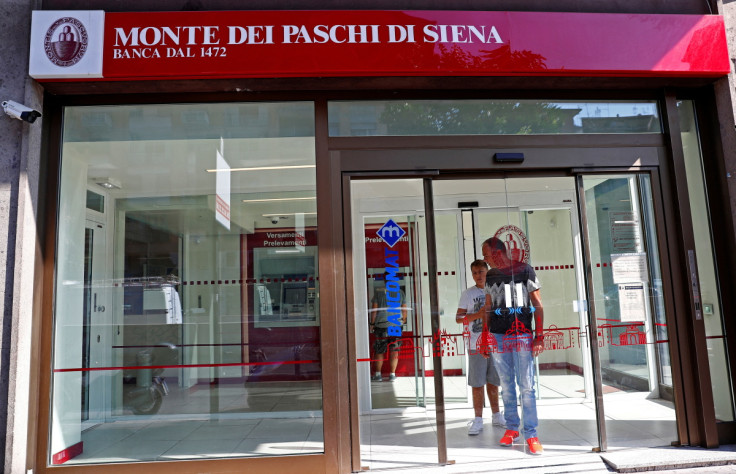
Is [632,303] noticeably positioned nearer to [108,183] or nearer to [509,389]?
[509,389]

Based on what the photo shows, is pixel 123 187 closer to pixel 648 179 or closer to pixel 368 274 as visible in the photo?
pixel 368 274

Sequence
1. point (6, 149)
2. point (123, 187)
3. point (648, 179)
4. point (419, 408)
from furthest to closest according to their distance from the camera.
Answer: point (419, 408), point (123, 187), point (648, 179), point (6, 149)

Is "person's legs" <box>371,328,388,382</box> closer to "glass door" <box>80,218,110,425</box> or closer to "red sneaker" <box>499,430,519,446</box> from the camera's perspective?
"red sneaker" <box>499,430,519,446</box>

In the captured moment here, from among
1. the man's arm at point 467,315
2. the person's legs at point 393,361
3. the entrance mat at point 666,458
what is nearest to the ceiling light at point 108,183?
the person's legs at point 393,361

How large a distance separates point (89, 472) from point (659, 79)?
209 inches

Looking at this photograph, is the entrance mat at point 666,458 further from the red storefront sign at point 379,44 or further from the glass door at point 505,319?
the red storefront sign at point 379,44

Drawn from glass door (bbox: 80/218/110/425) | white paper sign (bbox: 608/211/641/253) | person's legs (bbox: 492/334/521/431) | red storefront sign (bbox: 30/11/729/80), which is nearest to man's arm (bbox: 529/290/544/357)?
person's legs (bbox: 492/334/521/431)

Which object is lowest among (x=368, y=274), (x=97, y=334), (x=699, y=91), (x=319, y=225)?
(x=97, y=334)

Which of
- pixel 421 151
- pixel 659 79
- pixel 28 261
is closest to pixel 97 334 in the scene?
pixel 28 261

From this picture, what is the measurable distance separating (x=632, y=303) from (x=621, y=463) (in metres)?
1.28

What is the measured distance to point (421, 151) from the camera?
13.1 feet

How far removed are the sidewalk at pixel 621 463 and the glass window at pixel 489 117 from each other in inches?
101

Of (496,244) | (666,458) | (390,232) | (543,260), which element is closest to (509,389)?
(666,458)

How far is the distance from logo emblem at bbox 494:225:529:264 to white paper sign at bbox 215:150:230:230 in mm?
2532
